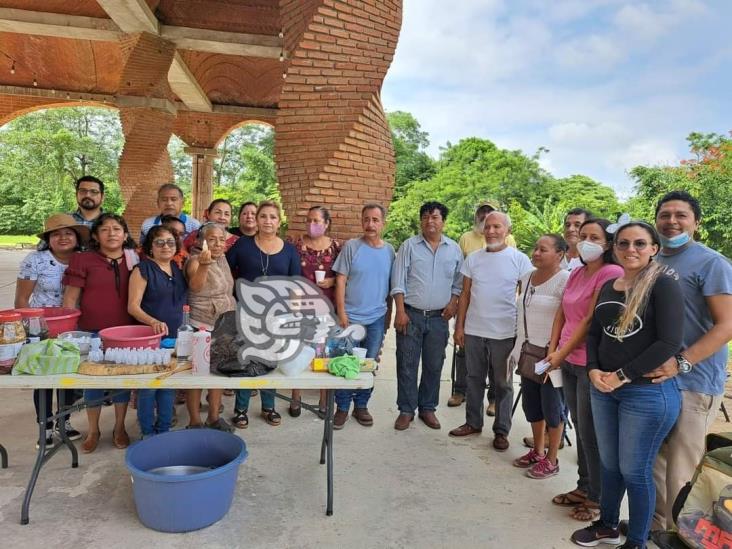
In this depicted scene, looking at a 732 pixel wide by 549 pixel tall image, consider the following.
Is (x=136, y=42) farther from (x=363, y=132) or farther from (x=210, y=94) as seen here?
(x=363, y=132)

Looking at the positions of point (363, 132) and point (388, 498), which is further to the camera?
point (363, 132)

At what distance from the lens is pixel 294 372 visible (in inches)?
100

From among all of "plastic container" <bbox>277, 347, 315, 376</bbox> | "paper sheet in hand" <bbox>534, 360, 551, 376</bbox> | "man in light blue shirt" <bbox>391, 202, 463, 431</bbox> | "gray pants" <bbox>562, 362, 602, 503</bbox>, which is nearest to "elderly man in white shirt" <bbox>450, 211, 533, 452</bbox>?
"man in light blue shirt" <bbox>391, 202, 463, 431</bbox>

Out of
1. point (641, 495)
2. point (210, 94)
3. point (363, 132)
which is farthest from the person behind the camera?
point (210, 94)

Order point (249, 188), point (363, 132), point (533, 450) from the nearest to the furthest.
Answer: point (533, 450), point (363, 132), point (249, 188)

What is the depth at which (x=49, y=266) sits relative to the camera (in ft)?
10.7

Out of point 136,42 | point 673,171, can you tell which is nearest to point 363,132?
point 136,42

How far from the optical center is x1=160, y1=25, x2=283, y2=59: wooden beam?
30.8ft

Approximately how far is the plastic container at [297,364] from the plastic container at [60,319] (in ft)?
4.51

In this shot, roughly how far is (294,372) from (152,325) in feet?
3.39

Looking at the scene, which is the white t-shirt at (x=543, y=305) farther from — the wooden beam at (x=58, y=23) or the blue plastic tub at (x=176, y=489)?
the wooden beam at (x=58, y=23)

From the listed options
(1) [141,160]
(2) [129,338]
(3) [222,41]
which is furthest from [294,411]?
(3) [222,41]

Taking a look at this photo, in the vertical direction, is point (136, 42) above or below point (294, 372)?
above

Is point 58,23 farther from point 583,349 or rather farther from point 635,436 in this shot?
point 635,436
